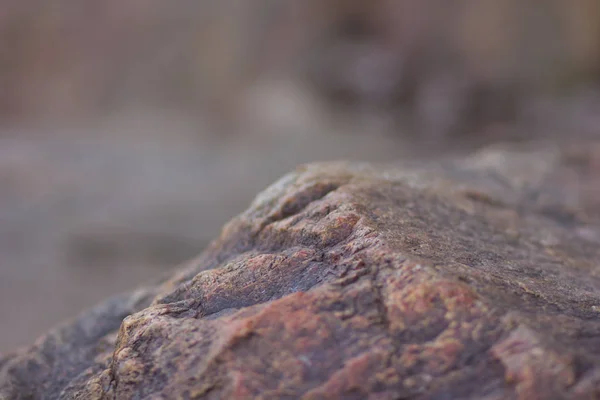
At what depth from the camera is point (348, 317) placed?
111cm

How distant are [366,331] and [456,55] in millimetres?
8081

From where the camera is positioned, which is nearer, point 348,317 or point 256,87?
point 348,317

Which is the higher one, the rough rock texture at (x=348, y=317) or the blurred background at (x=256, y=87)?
the blurred background at (x=256, y=87)

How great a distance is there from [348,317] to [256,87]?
782 centimetres

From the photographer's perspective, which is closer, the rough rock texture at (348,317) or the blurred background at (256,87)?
the rough rock texture at (348,317)

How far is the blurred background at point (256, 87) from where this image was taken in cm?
626

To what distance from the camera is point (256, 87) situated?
8.65 metres

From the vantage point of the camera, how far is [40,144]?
693 cm

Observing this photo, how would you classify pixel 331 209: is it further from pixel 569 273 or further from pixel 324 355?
pixel 569 273

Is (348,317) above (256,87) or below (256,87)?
below

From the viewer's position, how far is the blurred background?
6.26 m

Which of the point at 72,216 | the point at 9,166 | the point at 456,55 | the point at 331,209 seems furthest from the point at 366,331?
the point at 456,55

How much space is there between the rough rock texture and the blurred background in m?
3.77

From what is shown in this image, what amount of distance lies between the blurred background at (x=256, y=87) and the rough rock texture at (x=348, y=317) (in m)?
3.77
